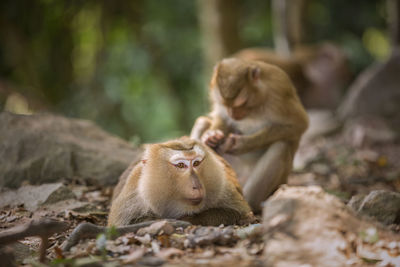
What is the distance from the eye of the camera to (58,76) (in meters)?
12.8

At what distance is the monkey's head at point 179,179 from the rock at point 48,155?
177 centimetres

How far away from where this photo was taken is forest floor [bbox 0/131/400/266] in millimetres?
3004

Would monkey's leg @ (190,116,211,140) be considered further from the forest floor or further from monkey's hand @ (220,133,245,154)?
the forest floor

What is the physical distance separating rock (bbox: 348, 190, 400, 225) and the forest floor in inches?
5.0

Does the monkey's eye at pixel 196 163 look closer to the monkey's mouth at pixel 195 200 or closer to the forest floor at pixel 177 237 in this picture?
the monkey's mouth at pixel 195 200

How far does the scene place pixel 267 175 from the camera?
17.2ft

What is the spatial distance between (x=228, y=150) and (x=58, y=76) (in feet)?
28.8

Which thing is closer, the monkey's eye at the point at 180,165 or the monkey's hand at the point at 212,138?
the monkey's eye at the point at 180,165

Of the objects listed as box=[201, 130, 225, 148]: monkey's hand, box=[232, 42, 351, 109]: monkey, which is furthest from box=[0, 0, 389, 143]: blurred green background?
box=[201, 130, 225, 148]: monkey's hand

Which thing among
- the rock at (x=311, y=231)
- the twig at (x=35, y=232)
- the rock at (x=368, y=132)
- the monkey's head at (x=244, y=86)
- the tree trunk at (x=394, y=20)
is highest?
the tree trunk at (x=394, y=20)

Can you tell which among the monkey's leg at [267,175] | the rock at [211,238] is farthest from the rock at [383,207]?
the monkey's leg at [267,175]

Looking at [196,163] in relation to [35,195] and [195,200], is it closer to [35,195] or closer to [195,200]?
[195,200]

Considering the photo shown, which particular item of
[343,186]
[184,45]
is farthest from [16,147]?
[184,45]

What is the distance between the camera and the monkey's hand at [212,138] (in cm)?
516
